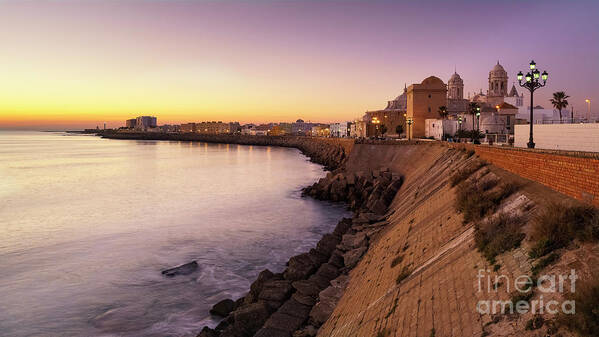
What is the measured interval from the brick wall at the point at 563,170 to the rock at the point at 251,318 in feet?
30.6

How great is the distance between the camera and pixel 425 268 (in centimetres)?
974

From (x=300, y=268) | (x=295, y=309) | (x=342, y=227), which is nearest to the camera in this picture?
(x=295, y=309)

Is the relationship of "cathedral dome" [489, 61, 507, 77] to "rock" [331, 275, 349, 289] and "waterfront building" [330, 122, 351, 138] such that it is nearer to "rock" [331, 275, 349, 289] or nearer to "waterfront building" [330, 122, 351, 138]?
"waterfront building" [330, 122, 351, 138]

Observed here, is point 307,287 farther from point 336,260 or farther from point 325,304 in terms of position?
point 336,260

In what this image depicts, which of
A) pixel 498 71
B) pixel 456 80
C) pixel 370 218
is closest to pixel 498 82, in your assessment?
pixel 498 71

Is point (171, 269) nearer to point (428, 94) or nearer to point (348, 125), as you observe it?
point (428, 94)

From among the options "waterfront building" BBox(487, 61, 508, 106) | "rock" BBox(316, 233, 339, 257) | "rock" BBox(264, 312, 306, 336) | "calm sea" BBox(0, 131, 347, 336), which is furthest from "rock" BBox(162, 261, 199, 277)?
"waterfront building" BBox(487, 61, 508, 106)

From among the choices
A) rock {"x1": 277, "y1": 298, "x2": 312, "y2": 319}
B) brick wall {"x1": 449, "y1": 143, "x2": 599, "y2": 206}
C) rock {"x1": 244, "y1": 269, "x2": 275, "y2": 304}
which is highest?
brick wall {"x1": 449, "y1": 143, "x2": 599, "y2": 206}

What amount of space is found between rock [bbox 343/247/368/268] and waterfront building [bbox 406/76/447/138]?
59.0 m

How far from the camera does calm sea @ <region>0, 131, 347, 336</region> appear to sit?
15617mm

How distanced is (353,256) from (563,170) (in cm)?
884

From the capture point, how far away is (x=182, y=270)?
1981 centimetres

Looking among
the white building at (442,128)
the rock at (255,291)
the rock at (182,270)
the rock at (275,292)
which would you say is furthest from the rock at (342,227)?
the white building at (442,128)

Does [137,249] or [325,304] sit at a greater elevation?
[325,304]
